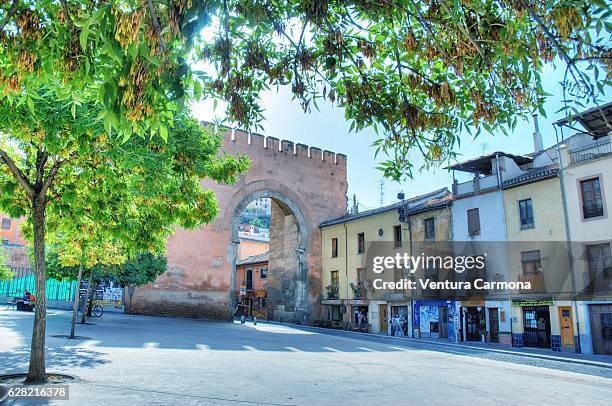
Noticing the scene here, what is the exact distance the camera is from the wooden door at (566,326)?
824 inches

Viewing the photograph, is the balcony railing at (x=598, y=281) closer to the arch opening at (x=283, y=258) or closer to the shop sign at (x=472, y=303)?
the shop sign at (x=472, y=303)

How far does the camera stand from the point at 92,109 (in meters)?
6.62

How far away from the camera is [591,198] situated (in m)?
20.9

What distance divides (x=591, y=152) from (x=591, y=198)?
207 centimetres

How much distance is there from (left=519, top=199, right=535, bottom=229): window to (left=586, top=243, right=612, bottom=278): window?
2903 mm

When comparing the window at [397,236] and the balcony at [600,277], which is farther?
the window at [397,236]

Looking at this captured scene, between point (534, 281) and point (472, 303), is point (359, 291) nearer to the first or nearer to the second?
point (472, 303)

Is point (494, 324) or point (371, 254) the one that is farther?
point (371, 254)

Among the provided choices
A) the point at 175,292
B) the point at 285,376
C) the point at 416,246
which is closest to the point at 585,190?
the point at 416,246

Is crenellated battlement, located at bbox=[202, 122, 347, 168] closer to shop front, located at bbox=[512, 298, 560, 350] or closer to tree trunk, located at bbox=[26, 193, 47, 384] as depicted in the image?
shop front, located at bbox=[512, 298, 560, 350]

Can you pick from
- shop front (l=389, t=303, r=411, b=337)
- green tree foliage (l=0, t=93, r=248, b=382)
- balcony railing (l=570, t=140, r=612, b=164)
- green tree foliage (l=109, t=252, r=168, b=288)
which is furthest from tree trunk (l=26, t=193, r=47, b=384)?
shop front (l=389, t=303, r=411, b=337)

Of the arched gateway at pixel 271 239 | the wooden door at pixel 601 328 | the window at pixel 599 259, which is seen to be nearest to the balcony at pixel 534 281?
the window at pixel 599 259

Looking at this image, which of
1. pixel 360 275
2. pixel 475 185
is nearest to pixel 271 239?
pixel 360 275

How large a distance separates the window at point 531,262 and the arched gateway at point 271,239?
15824 mm
